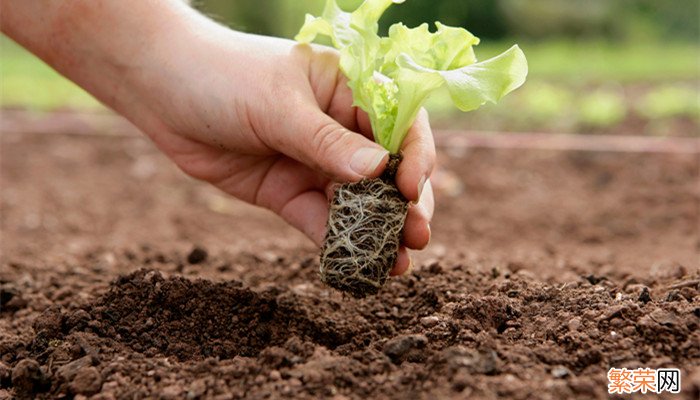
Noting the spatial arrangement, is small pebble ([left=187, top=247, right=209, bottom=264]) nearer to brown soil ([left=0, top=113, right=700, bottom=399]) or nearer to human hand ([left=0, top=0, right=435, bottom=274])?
brown soil ([left=0, top=113, right=700, bottom=399])

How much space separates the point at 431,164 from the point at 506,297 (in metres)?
0.49

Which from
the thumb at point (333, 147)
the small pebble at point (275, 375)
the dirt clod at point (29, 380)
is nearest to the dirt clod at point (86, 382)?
the dirt clod at point (29, 380)

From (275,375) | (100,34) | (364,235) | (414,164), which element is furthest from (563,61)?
(275,375)

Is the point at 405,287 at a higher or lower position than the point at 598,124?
lower

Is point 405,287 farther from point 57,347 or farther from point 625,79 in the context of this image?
point 625,79

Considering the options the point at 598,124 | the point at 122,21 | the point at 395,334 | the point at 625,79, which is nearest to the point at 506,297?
the point at 395,334

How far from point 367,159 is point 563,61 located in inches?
437

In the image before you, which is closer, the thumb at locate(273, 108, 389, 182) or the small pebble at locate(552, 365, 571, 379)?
the small pebble at locate(552, 365, 571, 379)

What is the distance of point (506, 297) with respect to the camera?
8.40ft

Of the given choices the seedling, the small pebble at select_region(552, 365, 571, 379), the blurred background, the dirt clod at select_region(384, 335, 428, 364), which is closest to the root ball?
the seedling

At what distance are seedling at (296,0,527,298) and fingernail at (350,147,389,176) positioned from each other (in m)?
0.06

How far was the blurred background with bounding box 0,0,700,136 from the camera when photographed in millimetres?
7965

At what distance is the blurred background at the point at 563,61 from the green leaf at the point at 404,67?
4.29 feet

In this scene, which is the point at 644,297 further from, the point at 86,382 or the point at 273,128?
the point at 86,382
